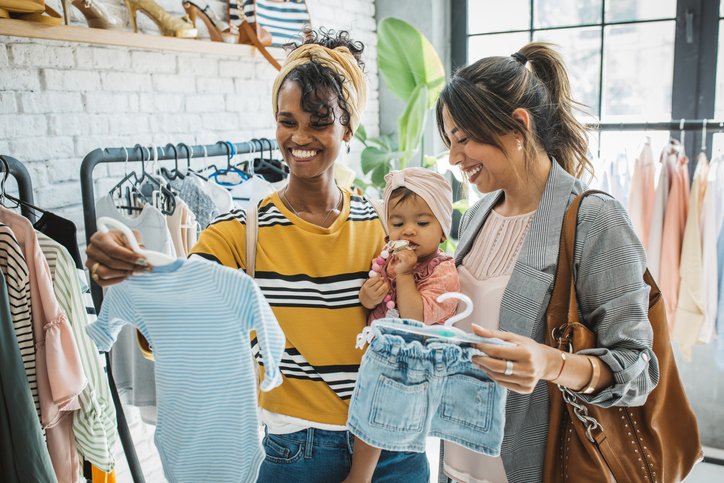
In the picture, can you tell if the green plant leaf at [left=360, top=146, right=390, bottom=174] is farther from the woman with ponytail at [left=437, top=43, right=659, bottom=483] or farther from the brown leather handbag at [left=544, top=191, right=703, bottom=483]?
the brown leather handbag at [left=544, top=191, right=703, bottom=483]

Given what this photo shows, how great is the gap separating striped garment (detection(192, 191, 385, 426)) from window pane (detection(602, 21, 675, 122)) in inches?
107

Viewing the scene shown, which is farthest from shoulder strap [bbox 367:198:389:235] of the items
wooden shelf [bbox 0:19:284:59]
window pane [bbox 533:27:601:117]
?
window pane [bbox 533:27:601:117]

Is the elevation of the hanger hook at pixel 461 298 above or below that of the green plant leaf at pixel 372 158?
below

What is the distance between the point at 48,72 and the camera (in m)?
2.13

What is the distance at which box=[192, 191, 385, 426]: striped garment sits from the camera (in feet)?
4.14

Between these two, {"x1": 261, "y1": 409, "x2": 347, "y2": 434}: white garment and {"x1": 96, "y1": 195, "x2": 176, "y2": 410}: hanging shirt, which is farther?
{"x1": 96, "y1": 195, "x2": 176, "y2": 410}: hanging shirt

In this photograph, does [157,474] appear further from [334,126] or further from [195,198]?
[334,126]

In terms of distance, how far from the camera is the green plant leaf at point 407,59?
3234 millimetres

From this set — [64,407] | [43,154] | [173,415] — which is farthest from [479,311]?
[43,154]

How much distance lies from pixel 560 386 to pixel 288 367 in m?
0.54

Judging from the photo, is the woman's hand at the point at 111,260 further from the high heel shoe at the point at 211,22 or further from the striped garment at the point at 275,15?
the striped garment at the point at 275,15

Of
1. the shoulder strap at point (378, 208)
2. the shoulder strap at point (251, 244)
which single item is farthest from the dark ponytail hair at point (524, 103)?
the shoulder strap at point (251, 244)

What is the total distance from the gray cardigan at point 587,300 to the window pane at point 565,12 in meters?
2.55

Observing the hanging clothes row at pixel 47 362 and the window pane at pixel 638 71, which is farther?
the window pane at pixel 638 71
